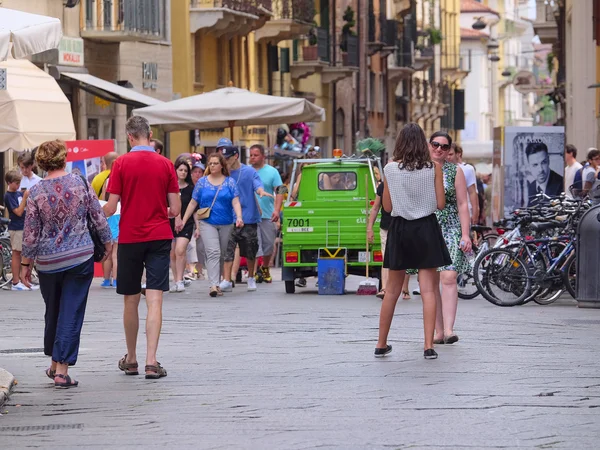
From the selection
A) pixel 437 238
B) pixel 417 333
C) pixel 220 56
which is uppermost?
pixel 220 56

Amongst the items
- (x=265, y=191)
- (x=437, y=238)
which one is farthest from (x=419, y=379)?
(x=265, y=191)

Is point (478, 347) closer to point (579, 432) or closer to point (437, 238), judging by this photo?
point (437, 238)

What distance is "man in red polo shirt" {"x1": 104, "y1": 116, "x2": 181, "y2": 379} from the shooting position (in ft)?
38.2

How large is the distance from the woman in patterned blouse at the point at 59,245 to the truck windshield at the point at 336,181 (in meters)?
10.6

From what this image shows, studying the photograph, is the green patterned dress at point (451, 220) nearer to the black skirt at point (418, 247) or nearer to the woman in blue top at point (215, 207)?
the black skirt at point (418, 247)

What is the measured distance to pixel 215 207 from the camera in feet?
65.9

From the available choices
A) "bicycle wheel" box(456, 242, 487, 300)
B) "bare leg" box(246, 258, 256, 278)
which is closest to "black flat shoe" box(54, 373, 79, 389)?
"bicycle wheel" box(456, 242, 487, 300)

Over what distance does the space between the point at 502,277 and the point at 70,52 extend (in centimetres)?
1542

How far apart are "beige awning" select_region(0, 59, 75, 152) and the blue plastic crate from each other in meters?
5.30

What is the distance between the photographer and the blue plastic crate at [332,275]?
2062 cm

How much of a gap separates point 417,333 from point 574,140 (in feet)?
96.1

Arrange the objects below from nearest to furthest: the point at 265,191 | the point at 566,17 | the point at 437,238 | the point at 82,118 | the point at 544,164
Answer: the point at 437,238, the point at 265,191, the point at 544,164, the point at 82,118, the point at 566,17

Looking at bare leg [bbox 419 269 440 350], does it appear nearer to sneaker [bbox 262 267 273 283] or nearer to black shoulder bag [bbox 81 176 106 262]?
black shoulder bag [bbox 81 176 106 262]

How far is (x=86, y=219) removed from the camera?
11453 millimetres
